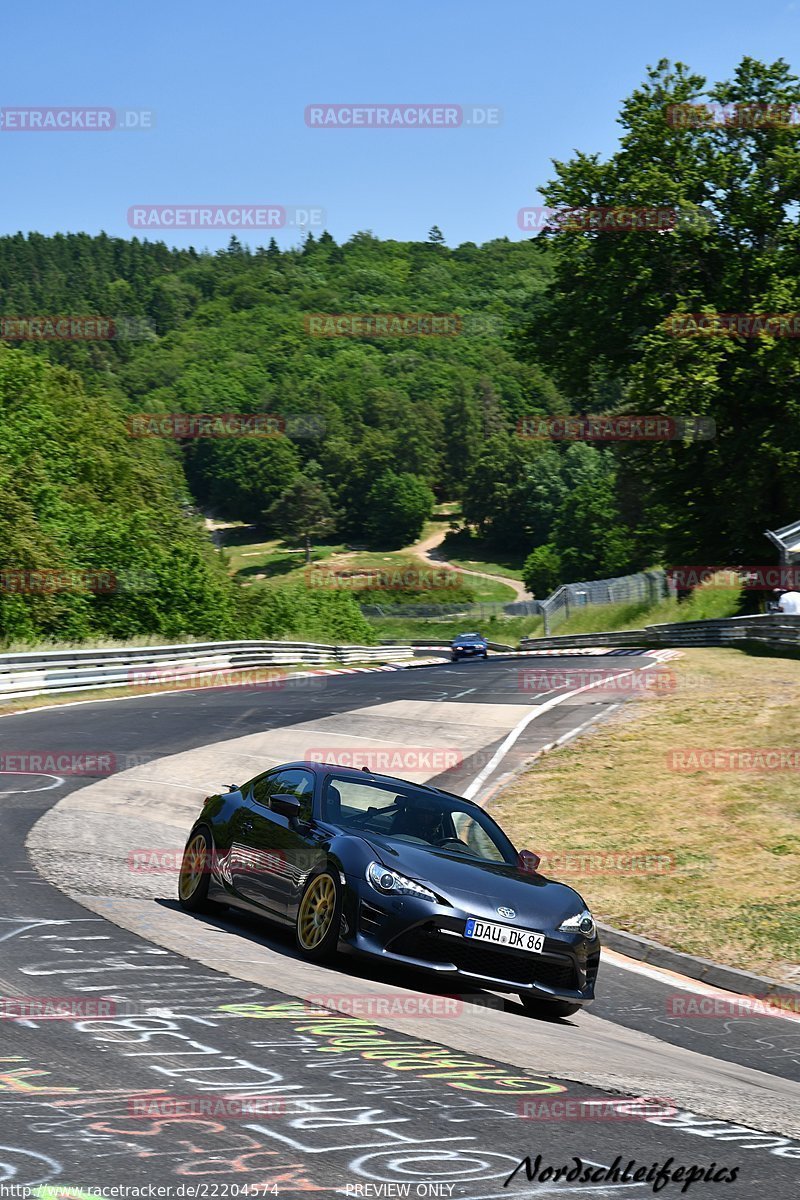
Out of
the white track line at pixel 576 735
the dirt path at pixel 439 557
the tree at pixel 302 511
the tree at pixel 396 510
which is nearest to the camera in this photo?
the white track line at pixel 576 735

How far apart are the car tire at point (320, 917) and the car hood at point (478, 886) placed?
14.7 inches

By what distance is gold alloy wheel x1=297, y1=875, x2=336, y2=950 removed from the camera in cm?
886

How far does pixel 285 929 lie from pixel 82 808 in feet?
20.7

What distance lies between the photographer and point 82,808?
15.2 metres

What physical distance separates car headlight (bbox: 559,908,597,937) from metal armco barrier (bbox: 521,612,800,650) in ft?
95.9

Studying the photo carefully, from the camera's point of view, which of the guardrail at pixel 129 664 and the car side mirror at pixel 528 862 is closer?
the car side mirror at pixel 528 862

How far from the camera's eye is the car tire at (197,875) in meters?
10.5

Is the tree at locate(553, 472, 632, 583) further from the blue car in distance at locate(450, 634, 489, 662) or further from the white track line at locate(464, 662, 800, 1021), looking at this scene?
the white track line at locate(464, 662, 800, 1021)

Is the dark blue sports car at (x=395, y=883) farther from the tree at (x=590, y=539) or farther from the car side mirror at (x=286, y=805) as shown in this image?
the tree at (x=590, y=539)

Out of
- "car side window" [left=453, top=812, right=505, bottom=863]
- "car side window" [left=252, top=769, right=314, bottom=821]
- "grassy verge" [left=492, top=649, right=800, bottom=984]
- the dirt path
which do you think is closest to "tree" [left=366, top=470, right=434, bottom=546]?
the dirt path

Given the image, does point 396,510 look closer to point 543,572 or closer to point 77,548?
point 543,572

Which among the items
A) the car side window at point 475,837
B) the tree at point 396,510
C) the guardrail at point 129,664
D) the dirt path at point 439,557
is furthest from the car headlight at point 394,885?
the tree at point 396,510

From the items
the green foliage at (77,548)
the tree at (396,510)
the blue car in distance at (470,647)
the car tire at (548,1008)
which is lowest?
the blue car in distance at (470,647)

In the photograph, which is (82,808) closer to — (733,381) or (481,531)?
(733,381)
